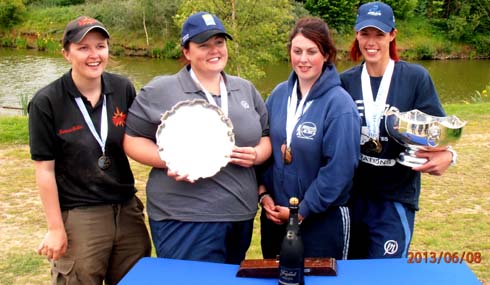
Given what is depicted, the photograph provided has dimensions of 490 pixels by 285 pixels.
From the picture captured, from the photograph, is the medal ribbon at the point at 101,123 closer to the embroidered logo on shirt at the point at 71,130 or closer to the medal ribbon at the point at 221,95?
the embroidered logo on shirt at the point at 71,130

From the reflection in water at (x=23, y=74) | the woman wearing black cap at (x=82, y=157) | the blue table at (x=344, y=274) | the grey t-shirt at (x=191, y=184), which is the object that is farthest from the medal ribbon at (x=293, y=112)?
the reflection in water at (x=23, y=74)

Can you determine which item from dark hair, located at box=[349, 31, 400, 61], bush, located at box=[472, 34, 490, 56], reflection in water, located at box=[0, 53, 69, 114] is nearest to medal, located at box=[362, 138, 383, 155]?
dark hair, located at box=[349, 31, 400, 61]

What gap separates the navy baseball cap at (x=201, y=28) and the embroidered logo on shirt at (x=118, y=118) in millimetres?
574

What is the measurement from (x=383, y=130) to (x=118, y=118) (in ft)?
5.12

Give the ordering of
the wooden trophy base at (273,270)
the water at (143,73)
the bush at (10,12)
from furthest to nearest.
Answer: the bush at (10,12) → the water at (143,73) → the wooden trophy base at (273,270)

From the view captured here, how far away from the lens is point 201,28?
279cm

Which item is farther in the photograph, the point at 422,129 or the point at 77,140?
the point at 77,140

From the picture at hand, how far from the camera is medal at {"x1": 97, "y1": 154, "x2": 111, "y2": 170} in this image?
2.92 metres

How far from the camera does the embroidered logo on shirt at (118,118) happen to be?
2.95m

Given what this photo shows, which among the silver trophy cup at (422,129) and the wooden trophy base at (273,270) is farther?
the silver trophy cup at (422,129)

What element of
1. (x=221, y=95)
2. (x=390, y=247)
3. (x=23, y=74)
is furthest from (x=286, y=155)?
(x=23, y=74)

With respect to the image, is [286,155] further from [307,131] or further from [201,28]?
[201,28]

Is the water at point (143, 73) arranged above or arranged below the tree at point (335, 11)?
below

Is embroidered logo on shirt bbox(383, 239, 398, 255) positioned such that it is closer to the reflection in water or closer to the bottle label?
the bottle label
